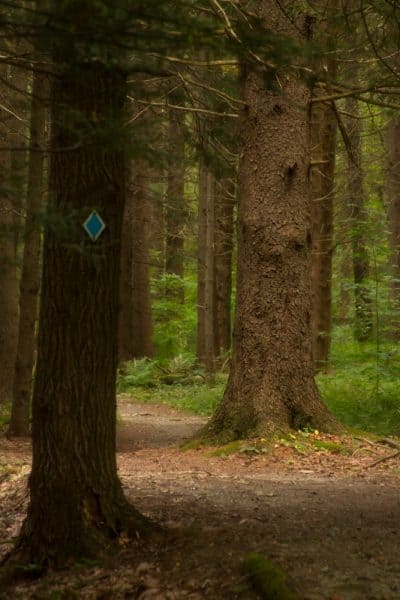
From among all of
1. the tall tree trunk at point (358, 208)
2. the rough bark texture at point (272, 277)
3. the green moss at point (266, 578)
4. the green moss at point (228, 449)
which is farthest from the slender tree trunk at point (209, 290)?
the green moss at point (266, 578)

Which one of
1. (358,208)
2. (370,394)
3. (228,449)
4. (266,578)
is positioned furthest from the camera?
(358,208)

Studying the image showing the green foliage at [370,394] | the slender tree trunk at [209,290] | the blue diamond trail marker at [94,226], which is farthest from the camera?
the slender tree trunk at [209,290]

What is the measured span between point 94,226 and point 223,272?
1632 cm

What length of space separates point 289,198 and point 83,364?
5.08 m

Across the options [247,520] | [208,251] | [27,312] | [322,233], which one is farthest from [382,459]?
[208,251]

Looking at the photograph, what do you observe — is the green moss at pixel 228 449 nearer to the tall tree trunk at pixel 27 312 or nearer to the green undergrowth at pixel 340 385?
the green undergrowth at pixel 340 385

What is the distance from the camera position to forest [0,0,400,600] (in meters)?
4.49

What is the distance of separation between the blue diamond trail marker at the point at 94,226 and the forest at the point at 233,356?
22mm

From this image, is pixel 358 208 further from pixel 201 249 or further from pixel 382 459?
pixel 382 459

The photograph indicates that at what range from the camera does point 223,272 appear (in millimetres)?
21250

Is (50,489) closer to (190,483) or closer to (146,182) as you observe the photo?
(190,483)

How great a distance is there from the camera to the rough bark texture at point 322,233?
1573cm

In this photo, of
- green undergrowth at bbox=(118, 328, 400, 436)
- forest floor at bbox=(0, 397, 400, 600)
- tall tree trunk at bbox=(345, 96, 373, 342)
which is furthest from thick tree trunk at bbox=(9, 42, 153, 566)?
tall tree trunk at bbox=(345, 96, 373, 342)

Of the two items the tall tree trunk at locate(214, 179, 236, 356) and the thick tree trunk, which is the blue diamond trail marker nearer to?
the thick tree trunk
